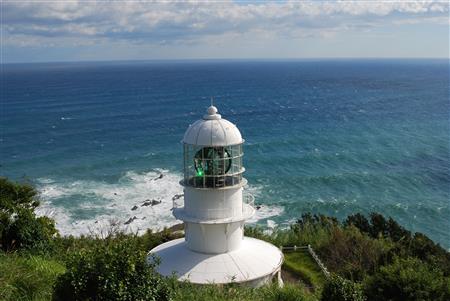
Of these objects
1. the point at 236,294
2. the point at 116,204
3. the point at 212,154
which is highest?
the point at 212,154

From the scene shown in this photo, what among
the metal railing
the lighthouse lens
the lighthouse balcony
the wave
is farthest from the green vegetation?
the wave

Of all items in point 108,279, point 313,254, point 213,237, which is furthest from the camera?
point 313,254

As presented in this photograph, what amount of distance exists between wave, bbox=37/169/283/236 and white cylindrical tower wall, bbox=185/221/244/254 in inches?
742

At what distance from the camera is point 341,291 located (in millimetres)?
10859

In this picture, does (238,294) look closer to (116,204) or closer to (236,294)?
(236,294)

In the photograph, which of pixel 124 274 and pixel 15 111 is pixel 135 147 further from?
pixel 124 274

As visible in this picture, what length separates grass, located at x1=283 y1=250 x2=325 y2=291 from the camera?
1945 centimetres

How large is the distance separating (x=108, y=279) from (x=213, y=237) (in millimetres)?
6852

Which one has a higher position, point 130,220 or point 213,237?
point 213,237

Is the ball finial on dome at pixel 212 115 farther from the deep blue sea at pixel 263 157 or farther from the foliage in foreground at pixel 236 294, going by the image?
the deep blue sea at pixel 263 157

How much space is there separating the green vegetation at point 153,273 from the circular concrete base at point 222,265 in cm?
91

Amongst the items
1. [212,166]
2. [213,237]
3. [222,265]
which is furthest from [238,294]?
[212,166]

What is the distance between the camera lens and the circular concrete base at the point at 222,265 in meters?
14.2

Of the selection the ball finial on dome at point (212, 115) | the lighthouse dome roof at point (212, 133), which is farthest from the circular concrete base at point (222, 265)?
the ball finial on dome at point (212, 115)
